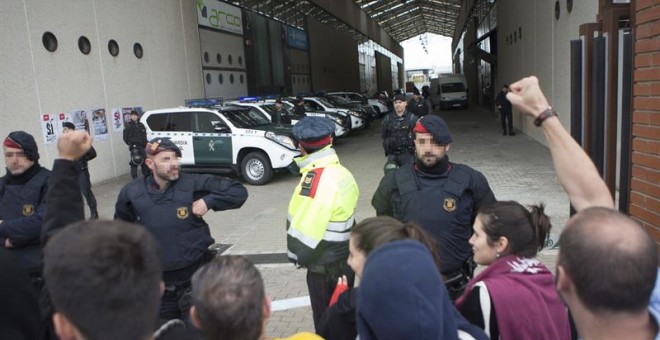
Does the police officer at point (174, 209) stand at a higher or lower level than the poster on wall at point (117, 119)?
lower

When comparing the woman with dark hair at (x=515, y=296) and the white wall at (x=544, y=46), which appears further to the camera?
the white wall at (x=544, y=46)

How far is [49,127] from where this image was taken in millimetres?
11461

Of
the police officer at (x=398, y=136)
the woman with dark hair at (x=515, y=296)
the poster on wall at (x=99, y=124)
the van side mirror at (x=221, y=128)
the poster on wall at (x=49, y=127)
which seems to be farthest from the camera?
the poster on wall at (x=99, y=124)

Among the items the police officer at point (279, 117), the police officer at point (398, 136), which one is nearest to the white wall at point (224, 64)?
the police officer at point (279, 117)

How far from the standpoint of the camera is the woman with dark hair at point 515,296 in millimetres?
2037

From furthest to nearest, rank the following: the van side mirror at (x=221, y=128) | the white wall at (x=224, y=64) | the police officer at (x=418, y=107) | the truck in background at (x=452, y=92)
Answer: the truck in background at (x=452, y=92)
the white wall at (x=224, y=64)
the van side mirror at (x=221, y=128)
the police officer at (x=418, y=107)

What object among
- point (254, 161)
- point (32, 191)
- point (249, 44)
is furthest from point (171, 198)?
point (249, 44)

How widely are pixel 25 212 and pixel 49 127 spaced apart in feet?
29.9

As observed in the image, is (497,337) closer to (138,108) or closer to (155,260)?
(155,260)

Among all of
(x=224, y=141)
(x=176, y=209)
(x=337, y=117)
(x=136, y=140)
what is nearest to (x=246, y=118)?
(x=224, y=141)

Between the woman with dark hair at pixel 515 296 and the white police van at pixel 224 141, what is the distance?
30.2ft

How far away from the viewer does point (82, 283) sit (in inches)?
50.4

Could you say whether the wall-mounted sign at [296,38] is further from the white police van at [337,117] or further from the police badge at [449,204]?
the police badge at [449,204]

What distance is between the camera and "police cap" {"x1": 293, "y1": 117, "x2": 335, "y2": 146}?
3.15 metres
